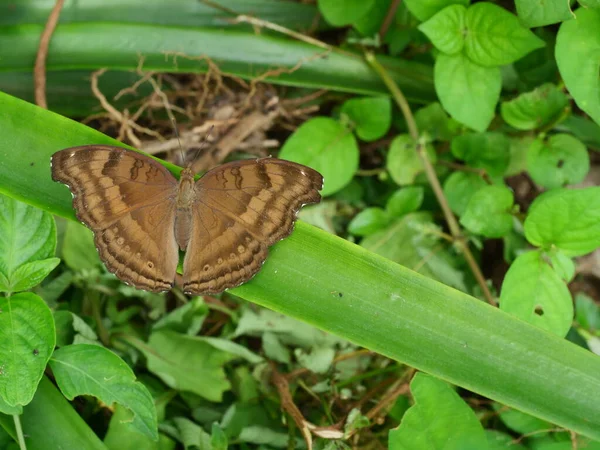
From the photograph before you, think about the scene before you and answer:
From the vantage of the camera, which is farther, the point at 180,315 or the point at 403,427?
the point at 180,315

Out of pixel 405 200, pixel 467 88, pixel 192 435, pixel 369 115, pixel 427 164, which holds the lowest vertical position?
pixel 192 435

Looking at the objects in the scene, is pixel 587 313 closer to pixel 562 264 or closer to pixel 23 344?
pixel 562 264

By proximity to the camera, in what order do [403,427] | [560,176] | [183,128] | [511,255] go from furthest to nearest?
[183,128] < [511,255] < [560,176] < [403,427]

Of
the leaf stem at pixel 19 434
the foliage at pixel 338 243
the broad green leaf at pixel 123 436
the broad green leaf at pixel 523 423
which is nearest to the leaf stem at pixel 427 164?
the foliage at pixel 338 243

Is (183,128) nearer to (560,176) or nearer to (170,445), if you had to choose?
(170,445)

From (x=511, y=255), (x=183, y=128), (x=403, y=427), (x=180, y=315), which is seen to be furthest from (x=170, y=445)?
(x=511, y=255)

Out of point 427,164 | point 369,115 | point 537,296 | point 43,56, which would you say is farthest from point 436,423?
point 43,56
